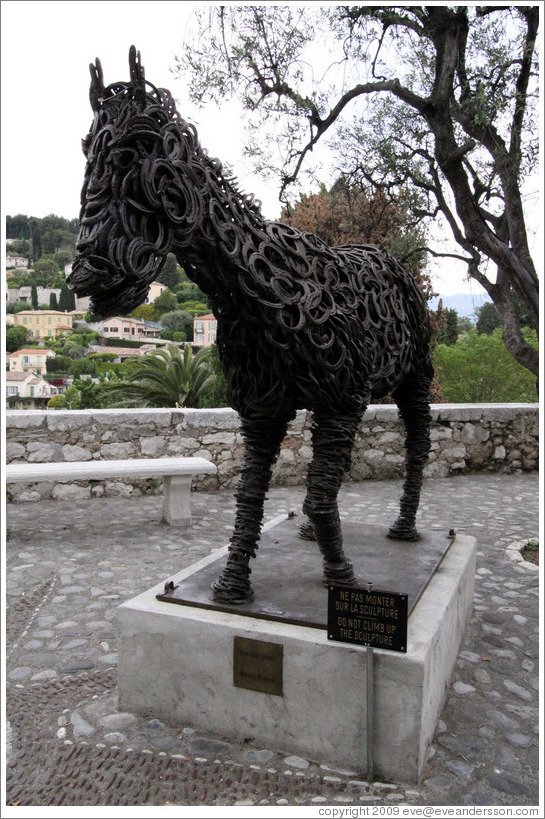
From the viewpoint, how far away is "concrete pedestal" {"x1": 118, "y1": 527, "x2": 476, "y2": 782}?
8.39 ft

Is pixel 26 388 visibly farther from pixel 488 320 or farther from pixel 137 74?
pixel 488 320

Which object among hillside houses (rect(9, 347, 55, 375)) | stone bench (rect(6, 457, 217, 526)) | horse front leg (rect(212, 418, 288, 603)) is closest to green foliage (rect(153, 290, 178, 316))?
hillside houses (rect(9, 347, 55, 375))

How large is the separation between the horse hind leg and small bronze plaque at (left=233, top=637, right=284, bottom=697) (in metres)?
1.60

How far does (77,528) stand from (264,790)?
4.01 m

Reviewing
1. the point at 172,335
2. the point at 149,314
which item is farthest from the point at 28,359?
the point at 149,314

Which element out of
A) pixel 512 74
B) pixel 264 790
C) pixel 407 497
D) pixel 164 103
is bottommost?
pixel 264 790

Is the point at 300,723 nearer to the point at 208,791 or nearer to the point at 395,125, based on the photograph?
the point at 208,791

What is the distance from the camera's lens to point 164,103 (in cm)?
234

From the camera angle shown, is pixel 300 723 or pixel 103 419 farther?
pixel 103 419

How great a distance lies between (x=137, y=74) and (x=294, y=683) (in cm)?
247

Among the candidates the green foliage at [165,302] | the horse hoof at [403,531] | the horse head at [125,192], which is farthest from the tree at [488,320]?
the horse head at [125,192]

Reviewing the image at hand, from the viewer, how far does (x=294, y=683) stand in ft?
8.80

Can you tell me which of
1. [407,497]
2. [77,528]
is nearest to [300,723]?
[407,497]

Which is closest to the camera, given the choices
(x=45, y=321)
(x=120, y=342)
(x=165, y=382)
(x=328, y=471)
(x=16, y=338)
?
(x=328, y=471)
